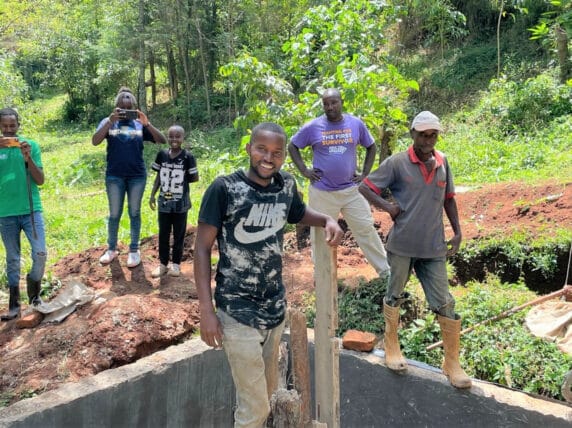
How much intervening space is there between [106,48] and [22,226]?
59.7 ft

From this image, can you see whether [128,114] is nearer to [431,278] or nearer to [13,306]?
[13,306]

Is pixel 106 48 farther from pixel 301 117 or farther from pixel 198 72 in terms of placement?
pixel 301 117


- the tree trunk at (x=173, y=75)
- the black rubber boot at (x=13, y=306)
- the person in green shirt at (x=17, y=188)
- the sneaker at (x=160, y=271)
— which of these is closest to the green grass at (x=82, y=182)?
the black rubber boot at (x=13, y=306)

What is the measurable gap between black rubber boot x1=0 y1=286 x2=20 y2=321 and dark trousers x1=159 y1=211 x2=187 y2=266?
135cm

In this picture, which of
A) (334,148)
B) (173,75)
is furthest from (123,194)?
(173,75)

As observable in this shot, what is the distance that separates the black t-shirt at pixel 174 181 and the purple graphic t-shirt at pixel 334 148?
48.1 inches

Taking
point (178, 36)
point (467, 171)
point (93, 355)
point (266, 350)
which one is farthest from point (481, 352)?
point (178, 36)

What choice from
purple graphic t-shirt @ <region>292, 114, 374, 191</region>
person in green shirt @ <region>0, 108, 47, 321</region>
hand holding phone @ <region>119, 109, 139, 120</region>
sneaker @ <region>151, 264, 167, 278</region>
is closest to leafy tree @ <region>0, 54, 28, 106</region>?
hand holding phone @ <region>119, 109, 139, 120</region>

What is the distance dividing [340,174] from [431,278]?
5.11 feet

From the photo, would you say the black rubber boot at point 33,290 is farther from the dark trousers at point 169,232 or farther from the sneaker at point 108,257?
the dark trousers at point 169,232

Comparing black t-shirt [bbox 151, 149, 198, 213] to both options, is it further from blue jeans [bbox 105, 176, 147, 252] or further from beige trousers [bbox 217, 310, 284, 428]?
beige trousers [bbox 217, 310, 284, 428]

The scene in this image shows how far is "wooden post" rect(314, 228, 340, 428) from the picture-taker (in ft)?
8.21

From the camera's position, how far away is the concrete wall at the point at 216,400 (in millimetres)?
3232

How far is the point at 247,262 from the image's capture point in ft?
8.13
